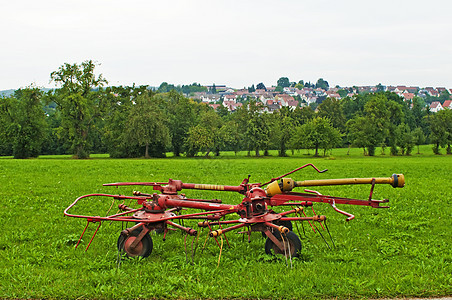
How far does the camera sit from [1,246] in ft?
28.9

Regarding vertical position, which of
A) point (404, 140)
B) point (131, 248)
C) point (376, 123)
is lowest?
point (131, 248)

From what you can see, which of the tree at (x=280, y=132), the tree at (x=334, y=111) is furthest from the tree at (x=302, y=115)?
the tree at (x=280, y=132)

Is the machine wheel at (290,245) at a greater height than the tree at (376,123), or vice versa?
the tree at (376,123)

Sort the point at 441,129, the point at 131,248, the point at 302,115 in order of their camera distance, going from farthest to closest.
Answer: the point at 302,115 < the point at 441,129 < the point at 131,248

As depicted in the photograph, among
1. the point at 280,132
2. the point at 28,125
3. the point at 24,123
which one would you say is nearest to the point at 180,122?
the point at 280,132

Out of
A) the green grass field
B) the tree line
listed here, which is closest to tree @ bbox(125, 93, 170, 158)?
the tree line

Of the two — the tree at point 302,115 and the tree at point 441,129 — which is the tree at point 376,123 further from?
the tree at point 302,115

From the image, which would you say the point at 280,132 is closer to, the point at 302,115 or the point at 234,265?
the point at 302,115

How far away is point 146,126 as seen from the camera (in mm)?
65250

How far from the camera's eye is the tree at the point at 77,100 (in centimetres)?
6238

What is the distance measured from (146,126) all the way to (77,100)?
432 inches

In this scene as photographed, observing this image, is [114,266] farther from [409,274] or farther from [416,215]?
[416,215]

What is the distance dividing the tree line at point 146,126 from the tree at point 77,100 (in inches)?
5.7

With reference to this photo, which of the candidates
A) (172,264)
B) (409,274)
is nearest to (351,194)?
(409,274)
